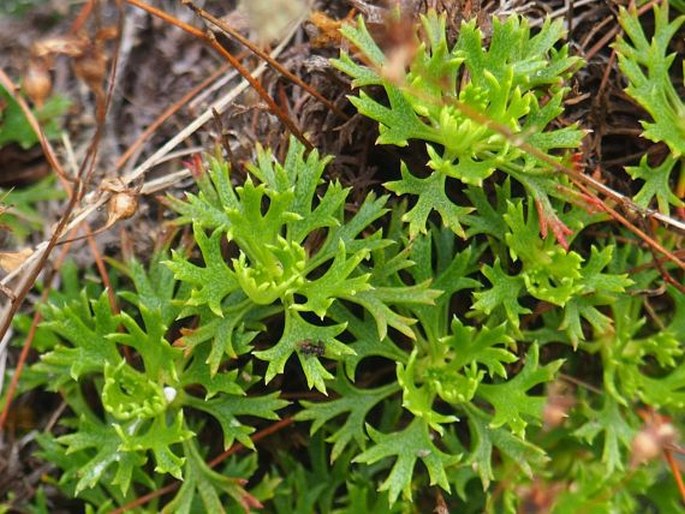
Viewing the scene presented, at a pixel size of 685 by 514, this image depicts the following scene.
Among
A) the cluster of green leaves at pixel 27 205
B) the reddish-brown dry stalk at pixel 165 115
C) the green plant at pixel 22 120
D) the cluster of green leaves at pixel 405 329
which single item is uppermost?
the green plant at pixel 22 120

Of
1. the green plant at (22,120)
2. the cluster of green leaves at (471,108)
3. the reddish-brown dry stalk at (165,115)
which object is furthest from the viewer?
the green plant at (22,120)

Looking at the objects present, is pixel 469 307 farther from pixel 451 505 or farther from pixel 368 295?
pixel 451 505

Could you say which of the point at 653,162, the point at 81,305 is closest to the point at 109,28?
the point at 81,305

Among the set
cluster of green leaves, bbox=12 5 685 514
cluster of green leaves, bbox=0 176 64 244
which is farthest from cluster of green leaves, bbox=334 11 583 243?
cluster of green leaves, bbox=0 176 64 244

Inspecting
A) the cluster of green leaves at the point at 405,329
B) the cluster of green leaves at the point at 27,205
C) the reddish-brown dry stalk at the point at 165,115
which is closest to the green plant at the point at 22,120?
the cluster of green leaves at the point at 27,205

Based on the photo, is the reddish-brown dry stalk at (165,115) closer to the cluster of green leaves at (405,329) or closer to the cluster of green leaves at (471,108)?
the cluster of green leaves at (405,329)

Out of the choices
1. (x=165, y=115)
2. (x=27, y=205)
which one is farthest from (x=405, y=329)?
(x=27, y=205)

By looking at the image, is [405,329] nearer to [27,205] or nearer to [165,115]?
[165,115]

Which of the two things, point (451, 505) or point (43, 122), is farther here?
point (43, 122)
